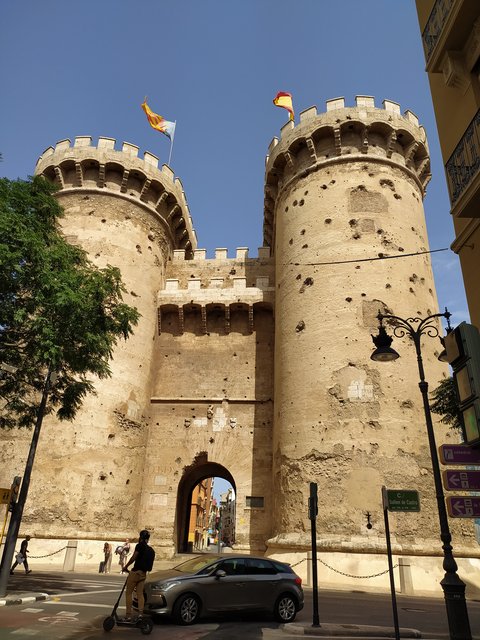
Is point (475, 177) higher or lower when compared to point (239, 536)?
higher

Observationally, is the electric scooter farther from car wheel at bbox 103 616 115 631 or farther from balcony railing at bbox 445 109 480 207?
balcony railing at bbox 445 109 480 207

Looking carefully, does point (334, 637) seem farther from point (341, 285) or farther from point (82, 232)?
point (82, 232)

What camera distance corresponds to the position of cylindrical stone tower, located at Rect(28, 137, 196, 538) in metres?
18.1

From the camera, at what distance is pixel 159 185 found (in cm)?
2450

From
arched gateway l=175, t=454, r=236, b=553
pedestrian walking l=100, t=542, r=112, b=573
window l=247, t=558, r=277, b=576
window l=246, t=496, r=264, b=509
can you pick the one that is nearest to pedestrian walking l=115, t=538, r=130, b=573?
pedestrian walking l=100, t=542, r=112, b=573

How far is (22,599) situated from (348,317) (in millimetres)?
13576

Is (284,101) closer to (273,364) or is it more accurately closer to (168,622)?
(273,364)

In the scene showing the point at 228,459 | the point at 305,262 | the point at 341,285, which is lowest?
the point at 228,459

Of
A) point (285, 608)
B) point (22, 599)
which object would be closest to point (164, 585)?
point (285, 608)

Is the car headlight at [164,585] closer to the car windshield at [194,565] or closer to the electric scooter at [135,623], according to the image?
the car windshield at [194,565]

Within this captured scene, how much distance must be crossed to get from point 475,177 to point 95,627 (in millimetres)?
8372

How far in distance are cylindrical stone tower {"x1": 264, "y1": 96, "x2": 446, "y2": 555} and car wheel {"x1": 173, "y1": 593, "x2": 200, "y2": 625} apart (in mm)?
8756

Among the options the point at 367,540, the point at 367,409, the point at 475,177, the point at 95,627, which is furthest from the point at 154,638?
the point at 367,409

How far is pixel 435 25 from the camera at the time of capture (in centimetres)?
878
